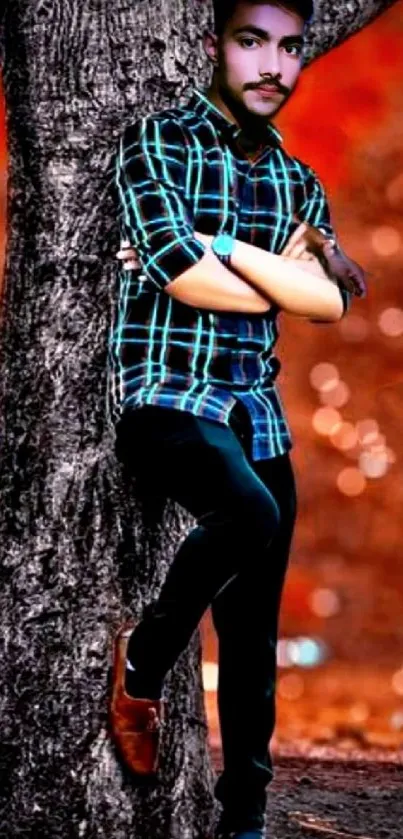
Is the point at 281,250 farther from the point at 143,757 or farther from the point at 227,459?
the point at 143,757

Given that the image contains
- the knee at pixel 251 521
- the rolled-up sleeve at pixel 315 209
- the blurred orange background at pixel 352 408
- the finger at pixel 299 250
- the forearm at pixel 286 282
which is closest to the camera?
the knee at pixel 251 521

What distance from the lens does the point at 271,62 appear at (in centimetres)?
422

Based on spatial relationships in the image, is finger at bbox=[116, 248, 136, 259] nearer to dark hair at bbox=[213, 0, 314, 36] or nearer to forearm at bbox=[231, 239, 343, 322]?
Answer: forearm at bbox=[231, 239, 343, 322]

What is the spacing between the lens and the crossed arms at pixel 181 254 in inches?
165

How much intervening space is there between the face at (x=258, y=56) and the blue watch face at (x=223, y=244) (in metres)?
0.26

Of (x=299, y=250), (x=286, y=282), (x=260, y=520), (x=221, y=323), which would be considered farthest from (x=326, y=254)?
(x=260, y=520)

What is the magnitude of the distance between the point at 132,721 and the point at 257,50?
4.72 ft

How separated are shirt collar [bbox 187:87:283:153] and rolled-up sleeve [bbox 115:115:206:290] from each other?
87 mm

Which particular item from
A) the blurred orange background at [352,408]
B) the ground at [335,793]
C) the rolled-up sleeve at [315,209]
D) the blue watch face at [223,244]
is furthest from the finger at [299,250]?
the blurred orange background at [352,408]

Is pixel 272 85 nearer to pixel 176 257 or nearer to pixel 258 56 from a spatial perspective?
pixel 258 56

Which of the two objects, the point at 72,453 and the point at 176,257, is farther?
the point at 72,453

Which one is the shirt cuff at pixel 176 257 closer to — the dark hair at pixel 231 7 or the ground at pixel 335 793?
the dark hair at pixel 231 7

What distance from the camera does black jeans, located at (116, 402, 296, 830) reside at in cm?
417

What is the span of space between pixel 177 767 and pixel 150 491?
2.15ft
